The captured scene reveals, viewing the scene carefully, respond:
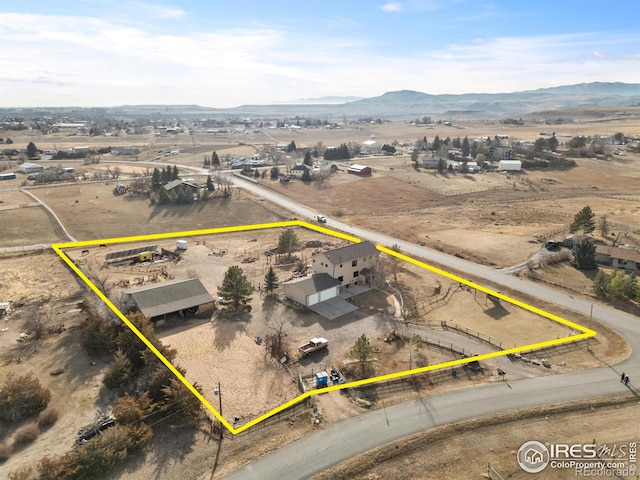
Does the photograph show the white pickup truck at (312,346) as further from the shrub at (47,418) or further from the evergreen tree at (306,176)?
the evergreen tree at (306,176)

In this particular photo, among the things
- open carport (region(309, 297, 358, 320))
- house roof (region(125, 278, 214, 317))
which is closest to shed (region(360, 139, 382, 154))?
open carport (region(309, 297, 358, 320))

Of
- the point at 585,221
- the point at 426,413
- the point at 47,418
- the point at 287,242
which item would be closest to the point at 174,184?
the point at 287,242

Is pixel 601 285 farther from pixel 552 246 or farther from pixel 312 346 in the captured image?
pixel 312 346

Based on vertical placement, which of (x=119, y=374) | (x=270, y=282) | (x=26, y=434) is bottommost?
(x=26, y=434)

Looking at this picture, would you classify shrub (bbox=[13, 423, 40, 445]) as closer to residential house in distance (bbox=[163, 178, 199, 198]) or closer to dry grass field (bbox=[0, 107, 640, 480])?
dry grass field (bbox=[0, 107, 640, 480])

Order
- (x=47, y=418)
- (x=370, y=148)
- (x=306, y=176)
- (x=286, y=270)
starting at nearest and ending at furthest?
(x=47, y=418) → (x=286, y=270) → (x=306, y=176) → (x=370, y=148)

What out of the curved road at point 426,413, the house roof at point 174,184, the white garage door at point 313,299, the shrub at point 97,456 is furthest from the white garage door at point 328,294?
the house roof at point 174,184
